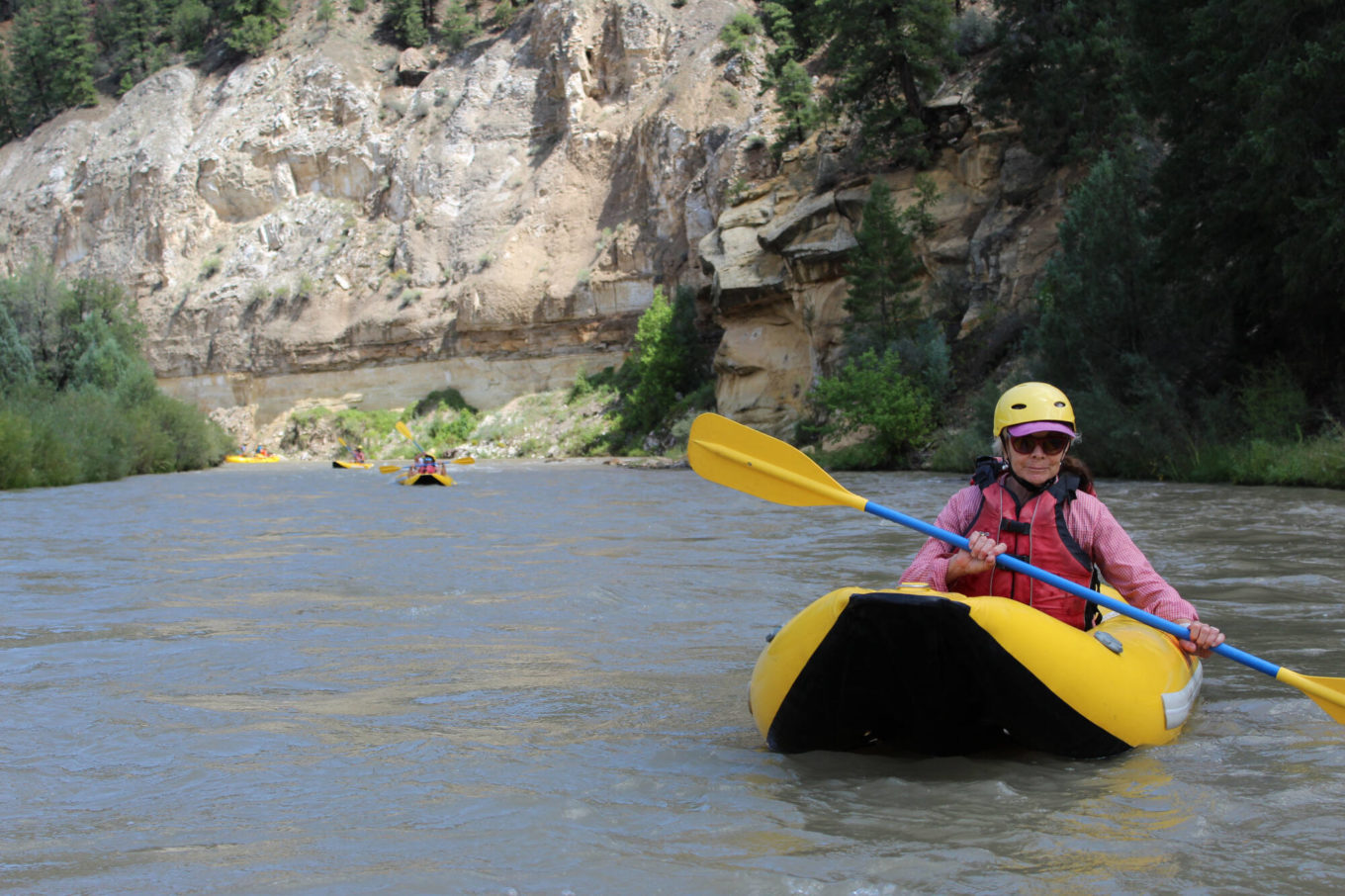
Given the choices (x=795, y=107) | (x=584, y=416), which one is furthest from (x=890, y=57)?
(x=584, y=416)

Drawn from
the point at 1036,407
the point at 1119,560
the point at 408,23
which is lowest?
the point at 1119,560

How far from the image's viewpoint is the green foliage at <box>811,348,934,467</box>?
21.8m

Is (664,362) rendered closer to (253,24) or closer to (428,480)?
(428,480)

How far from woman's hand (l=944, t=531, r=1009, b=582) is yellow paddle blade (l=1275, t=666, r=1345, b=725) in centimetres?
102

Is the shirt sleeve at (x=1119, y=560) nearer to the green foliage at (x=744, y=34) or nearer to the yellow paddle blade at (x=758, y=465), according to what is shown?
the yellow paddle blade at (x=758, y=465)

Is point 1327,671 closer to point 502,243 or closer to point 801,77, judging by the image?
point 801,77

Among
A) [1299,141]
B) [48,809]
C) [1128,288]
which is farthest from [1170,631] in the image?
[1128,288]

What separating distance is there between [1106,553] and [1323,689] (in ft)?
2.64

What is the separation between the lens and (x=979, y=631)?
3.17 meters

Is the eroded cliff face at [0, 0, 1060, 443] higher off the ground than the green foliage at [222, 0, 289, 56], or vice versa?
the green foliage at [222, 0, 289, 56]

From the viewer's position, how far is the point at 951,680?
331cm

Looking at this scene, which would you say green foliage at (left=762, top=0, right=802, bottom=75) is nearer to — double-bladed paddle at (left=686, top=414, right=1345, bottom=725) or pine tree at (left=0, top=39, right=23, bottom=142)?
double-bladed paddle at (left=686, top=414, right=1345, bottom=725)

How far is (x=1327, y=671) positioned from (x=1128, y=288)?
500 inches

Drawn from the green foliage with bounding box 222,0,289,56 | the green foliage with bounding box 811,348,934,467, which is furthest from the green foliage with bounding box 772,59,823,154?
the green foliage with bounding box 222,0,289,56
